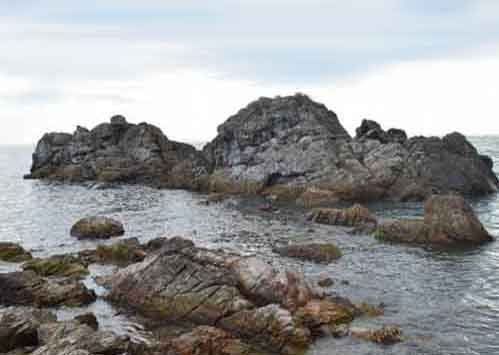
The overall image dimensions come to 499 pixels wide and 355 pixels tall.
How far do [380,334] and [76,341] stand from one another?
1366 cm

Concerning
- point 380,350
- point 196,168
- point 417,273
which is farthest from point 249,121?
point 380,350

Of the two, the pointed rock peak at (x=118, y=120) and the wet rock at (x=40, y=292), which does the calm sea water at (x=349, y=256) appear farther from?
the pointed rock peak at (x=118, y=120)

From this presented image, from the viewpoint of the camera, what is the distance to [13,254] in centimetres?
4266

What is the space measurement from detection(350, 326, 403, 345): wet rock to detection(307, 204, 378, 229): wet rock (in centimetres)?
2831

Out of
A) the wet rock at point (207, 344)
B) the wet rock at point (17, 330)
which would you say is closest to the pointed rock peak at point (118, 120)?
the wet rock at point (17, 330)

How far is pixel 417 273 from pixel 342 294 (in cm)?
763

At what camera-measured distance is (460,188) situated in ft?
265

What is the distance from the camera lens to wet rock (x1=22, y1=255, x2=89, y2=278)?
119 feet

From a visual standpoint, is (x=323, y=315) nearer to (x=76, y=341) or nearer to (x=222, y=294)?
(x=222, y=294)

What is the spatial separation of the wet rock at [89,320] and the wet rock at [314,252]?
760 inches

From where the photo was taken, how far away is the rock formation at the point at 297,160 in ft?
259

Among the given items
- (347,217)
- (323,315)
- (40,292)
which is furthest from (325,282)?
(347,217)

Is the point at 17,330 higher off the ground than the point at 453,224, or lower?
lower

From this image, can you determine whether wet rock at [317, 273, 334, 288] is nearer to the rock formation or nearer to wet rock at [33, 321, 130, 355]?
wet rock at [33, 321, 130, 355]
